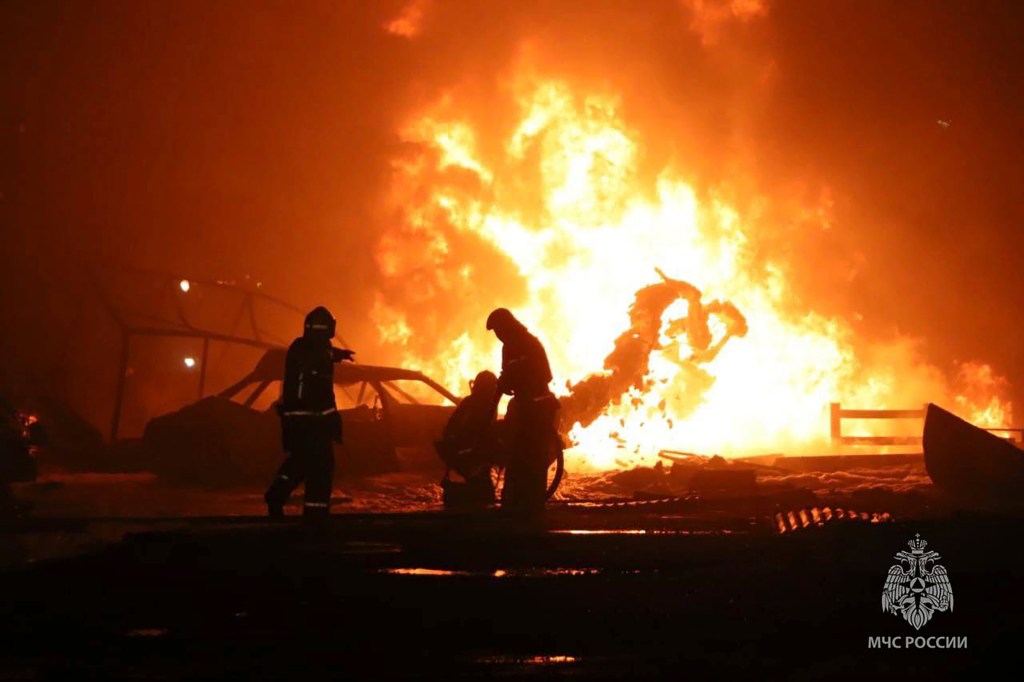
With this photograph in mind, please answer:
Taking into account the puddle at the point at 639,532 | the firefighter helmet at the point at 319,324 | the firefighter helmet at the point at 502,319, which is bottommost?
the puddle at the point at 639,532

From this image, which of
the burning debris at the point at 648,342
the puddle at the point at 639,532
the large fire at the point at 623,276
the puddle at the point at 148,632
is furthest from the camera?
the large fire at the point at 623,276

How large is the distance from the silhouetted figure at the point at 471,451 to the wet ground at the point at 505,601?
2466mm

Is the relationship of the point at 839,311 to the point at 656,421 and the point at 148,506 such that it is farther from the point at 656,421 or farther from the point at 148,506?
the point at 148,506

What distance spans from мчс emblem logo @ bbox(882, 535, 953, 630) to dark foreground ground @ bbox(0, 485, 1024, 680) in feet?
0.23

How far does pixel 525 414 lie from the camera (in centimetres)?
736

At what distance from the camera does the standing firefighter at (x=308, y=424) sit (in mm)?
6672

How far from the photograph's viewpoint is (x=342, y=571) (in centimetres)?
474

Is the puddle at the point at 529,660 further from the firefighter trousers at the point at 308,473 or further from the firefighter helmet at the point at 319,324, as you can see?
the firefighter helmet at the point at 319,324

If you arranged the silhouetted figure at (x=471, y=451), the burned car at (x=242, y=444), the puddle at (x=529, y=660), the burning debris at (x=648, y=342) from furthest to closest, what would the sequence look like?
1. the burning debris at (x=648, y=342)
2. the burned car at (x=242, y=444)
3. the silhouetted figure at (x=471, y=451)
4. the puddle at (x=529, y=660)

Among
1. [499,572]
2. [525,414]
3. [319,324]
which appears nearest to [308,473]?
[319,324]

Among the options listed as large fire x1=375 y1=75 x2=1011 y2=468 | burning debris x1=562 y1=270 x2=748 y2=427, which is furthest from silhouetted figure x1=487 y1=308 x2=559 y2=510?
large fire x1=375 y1=75 x2=1011 y2=468

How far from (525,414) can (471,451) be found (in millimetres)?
1471

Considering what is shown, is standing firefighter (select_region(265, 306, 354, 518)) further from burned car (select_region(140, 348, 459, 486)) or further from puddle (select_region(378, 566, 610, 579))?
burned car (select_region(140, 348, 459, 486))

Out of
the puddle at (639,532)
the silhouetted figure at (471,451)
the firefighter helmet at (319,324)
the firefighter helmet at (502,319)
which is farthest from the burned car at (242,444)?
the puddle at (639,532)
